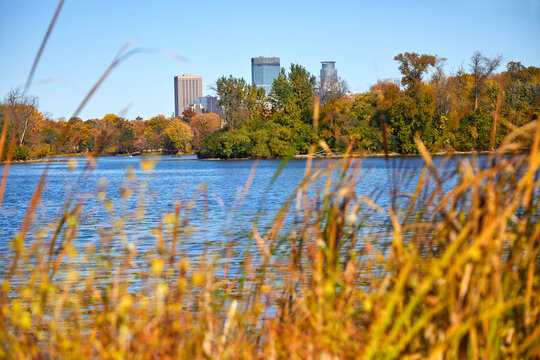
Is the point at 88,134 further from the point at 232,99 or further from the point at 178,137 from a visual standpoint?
the point at 178,137

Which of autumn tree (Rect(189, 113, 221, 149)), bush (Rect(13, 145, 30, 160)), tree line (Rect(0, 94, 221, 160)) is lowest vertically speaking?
bush (Rect(13, 145, 30, 160))

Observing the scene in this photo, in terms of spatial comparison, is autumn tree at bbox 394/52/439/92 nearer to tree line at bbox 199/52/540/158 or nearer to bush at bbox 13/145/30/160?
tree line at bbox 199/52/540/158

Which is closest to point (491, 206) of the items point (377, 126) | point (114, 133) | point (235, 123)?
point (114, 133)

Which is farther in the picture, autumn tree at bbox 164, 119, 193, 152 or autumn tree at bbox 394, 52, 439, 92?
autumn tree at bbox 164, 119, 193, 152

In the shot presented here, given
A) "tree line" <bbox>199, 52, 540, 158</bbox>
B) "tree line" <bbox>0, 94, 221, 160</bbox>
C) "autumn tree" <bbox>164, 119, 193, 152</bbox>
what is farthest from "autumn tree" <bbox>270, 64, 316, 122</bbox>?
"autumn tree" <bbox>164, 119, 193, 152</bbox>

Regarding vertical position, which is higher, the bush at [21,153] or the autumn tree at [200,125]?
the autumn tree at [200,125]

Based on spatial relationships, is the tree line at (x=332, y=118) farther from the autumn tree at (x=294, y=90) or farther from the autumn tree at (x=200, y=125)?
the autumn tree at (x=200, y=125)

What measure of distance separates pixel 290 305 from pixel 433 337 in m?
1.13

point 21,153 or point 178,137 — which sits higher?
point 178,137

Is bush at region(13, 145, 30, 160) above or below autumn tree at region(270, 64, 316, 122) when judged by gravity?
below

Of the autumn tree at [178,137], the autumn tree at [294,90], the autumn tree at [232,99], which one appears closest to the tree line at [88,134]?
the autumn tree at [178,137]

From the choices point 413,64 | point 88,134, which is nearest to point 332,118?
point 413,64

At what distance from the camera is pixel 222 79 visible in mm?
78438

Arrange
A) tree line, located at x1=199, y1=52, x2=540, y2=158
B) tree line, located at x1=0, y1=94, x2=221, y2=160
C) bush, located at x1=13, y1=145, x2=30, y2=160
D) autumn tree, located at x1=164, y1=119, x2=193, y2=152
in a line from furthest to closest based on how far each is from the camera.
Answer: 1. autumn tree, located at x1=164, y1=119, x2=193, y2=152
2. bush, located at x1=13, y1=145, x2=30, y2=160
3. tree line, located at x1=199, y1=52, x2=540, y2=158
4. tree line, located at x1=0, y1=94, x2=221, y2=160
